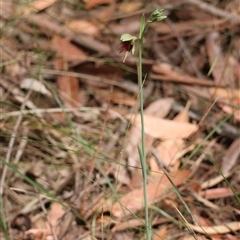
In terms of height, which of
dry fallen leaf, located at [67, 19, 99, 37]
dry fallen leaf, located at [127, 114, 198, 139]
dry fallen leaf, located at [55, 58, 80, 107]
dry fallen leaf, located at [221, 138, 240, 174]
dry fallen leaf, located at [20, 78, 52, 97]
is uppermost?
dry fallen leaf, located at [67, 19, 99, 37]

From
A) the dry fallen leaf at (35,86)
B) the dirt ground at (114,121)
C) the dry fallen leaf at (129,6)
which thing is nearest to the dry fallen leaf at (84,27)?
the dirt ground at (114,121)

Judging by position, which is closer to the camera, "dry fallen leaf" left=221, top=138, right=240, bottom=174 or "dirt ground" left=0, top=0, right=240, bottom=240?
"dirt ground" left=0, top=0, right=240, bottom=240

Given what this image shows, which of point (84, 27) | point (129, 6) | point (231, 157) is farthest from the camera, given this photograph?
point (129, 6)

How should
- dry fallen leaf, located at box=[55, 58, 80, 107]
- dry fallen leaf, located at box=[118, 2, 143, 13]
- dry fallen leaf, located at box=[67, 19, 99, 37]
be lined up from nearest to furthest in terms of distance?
dry fallen leaf, located at box=[55, 58, 80, 107] < dry fallen leaf, located at box=[67, 19, 99, 37] < dry fallen leaf, located at box=[118, 2, 143, 13]

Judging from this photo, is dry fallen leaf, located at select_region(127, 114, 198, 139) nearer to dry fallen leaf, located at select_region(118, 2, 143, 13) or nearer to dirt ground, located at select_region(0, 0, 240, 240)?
dirt ground, located at select_region(0, 0, 240, 240)

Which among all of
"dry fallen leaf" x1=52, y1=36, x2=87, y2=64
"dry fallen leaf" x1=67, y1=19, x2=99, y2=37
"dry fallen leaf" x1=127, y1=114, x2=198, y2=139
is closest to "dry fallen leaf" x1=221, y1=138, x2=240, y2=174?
"dry fallen leaf" x1=127, y1=114, x2=198, y2=139

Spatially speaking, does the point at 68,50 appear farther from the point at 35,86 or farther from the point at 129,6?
the point at 129,6

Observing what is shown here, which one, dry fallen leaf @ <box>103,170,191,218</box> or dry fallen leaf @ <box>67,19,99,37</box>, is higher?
dry fallen leaf @ <box>67,19,99,37</box>

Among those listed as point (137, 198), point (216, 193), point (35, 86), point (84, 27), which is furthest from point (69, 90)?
point (216, 193)

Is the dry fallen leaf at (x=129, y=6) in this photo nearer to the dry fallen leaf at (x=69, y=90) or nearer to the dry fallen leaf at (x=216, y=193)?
the dry fallen leaf at (x=69, y=90)
